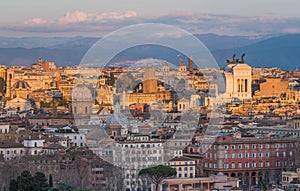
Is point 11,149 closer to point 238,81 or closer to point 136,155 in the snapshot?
point 136,155

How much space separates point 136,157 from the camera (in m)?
28.7

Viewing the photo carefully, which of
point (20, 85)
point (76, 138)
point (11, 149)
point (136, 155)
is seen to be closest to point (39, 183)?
point (136, 155)

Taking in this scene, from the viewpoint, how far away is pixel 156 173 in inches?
Result: 998

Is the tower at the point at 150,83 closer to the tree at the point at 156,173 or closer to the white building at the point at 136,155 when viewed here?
the white building at the point at 136,155

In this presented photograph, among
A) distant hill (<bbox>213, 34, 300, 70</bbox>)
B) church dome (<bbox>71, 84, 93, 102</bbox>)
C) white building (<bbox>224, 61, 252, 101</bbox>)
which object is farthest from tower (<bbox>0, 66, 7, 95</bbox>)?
distant hill (<bbox>213, 34, 300, 70</bbox>)

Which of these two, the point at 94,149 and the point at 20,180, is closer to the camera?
the point at 20,180

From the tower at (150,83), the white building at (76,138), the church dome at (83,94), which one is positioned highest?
the tower at (150,83)

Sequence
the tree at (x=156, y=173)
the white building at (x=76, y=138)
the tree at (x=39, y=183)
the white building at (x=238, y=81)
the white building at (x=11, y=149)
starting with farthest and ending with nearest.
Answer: the white building at (x=238, y=81) → the white building at (x=76, y=138) → the white building at (x=11, y=149) → the tree at (x=156, y=173) → the tree at (x=39, y=183)

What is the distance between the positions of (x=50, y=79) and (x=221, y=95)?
75.0 ft

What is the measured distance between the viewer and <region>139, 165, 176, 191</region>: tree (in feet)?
82.6

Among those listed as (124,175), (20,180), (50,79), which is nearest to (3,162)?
(124,175)

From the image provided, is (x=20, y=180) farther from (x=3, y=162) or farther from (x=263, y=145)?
(x=263, y=145)

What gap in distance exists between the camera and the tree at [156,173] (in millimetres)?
25188

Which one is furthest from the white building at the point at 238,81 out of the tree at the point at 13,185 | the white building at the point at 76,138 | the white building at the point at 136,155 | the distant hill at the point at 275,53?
the tree at the point at 13,185
